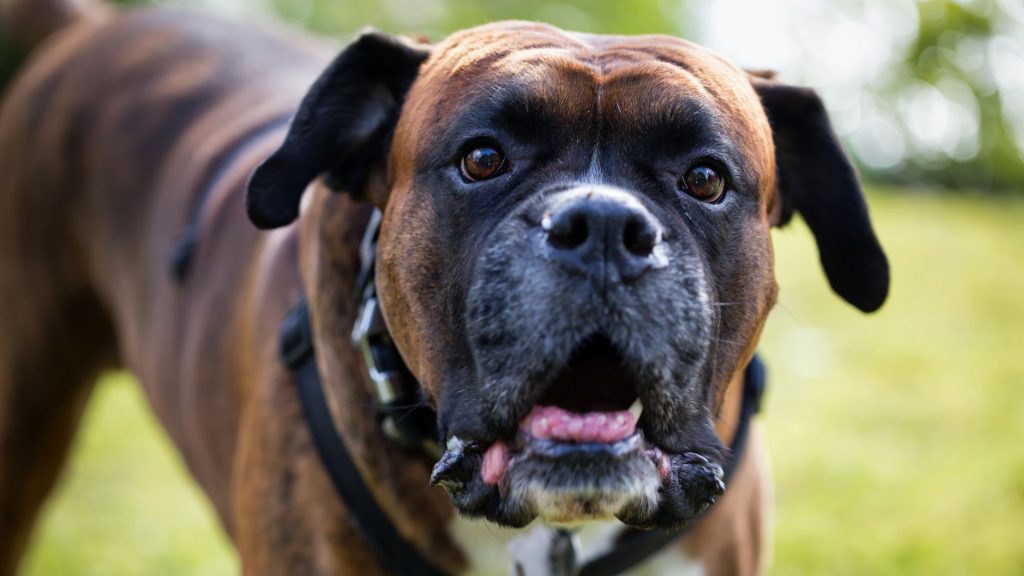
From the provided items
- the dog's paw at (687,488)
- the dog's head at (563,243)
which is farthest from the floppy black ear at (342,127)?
the dog's paw at (687,488)

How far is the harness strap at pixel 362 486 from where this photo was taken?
257 cm

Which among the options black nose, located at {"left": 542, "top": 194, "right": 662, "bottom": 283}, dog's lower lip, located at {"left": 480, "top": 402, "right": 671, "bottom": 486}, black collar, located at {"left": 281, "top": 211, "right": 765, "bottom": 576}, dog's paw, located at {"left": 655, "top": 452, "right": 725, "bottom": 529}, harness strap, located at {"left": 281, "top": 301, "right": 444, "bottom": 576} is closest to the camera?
black nose, located at {"left": 542, "top": 194, "right": 662, "bottom": 283}

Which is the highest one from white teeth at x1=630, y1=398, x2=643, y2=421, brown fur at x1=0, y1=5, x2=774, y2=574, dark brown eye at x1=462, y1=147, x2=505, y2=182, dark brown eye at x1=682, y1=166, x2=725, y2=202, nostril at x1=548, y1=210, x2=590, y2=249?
nostril at x1=548, y1=210, x2=590, y2=249

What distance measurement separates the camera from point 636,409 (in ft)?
7.13

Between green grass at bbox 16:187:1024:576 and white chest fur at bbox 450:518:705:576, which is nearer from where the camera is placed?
white chest fur at bbox 450:518:705:576

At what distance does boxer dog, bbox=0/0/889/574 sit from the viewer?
1.97m

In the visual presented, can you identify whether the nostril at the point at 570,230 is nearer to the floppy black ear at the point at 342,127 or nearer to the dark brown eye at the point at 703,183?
the dark brown eye at the point at 703,183

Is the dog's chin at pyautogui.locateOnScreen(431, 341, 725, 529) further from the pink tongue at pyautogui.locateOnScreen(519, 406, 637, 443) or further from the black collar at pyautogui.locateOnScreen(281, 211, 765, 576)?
the black collar at pyautogui.locateOnScreen(281, 211, 765, 576)

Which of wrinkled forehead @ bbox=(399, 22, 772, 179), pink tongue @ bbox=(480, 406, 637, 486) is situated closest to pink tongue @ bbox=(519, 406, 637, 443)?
pink tongue @ bbox=(480, 406, 637, 486)

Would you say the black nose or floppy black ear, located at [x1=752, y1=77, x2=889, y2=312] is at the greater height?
the black nose

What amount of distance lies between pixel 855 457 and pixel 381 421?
383cm

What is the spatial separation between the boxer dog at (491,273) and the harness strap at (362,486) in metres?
0.03

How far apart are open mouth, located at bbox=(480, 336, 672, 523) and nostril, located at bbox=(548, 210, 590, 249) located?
0.17 m

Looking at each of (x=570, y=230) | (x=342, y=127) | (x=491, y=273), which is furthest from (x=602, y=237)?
(x=342, y=127)
